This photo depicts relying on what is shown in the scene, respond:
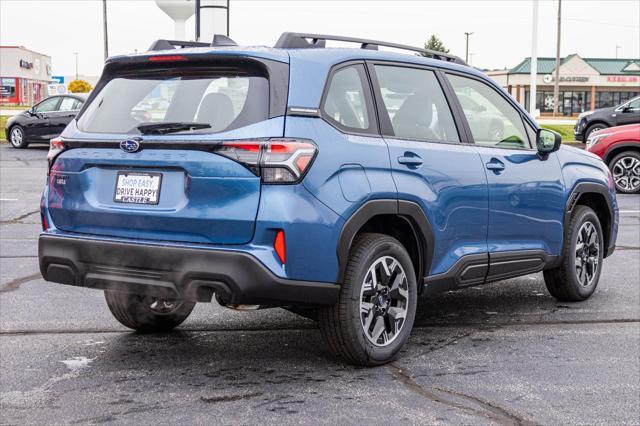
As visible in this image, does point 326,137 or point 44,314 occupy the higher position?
point 326,137

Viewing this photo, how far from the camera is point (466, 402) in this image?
475 centimetres

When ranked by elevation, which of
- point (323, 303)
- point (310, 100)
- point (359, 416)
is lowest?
point (359, 416)

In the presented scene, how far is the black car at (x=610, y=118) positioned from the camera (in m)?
26.0

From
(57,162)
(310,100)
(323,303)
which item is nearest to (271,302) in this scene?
(323,303)

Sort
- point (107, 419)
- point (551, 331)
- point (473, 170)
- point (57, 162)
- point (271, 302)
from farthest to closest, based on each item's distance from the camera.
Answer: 1. point (551, 331)
2. point (473, 170)
3. point (57, 162)
4. point (271, 302)
5. point (107, 419)

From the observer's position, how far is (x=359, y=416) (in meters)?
4.49

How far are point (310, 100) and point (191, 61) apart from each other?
0.71 m

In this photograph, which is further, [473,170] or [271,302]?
[473,170]

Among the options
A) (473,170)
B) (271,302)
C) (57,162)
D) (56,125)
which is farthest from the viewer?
(56,125)

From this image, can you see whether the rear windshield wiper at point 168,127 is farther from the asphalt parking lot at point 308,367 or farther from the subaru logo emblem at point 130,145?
the asphalt parking lot at point 308,367

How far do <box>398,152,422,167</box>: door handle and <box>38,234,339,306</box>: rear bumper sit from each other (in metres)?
0.91

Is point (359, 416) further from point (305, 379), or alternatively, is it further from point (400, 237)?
point (400, 237)

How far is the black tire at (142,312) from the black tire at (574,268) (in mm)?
2905

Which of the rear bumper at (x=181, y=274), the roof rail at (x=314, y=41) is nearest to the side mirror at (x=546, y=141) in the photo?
the roof rail at (x=314, y=41)
